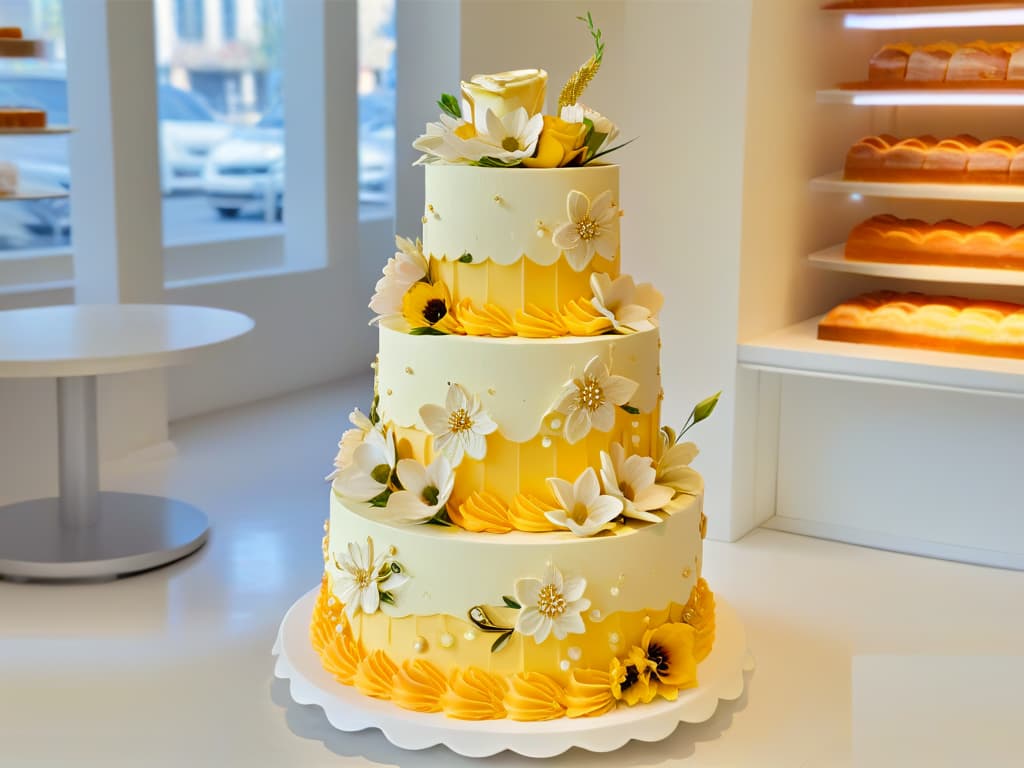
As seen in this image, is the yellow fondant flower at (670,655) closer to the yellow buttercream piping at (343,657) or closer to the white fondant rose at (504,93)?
the yellow buttercream piping at (343,657)

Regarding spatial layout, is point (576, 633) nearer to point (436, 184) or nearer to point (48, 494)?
point (436, 184)

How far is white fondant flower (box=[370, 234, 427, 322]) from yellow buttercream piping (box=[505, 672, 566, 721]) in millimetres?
820

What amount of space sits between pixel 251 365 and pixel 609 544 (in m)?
3.61

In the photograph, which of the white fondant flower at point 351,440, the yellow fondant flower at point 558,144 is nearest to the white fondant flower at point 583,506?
the white fondant flower at point 351,440

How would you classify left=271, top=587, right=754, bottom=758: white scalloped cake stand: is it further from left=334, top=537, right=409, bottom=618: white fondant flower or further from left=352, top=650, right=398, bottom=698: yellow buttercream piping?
left=334, top=537, right=409, bottom=618: white fondant flower

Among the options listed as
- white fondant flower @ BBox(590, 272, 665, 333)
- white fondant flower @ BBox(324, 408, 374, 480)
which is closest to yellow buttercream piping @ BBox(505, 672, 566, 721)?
white fondant flower @ BBox(324, 408, 374, 480)

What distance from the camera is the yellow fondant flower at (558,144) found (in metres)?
2.64

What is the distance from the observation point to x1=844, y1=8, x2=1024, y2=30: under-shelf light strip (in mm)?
3633

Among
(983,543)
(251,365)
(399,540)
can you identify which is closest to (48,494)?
(251,365)

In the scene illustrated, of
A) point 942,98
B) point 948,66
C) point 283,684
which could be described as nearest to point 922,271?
point 942,98

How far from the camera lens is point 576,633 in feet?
8.41

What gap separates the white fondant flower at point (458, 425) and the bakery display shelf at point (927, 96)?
1951 mm

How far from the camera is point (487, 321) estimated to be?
104 inches

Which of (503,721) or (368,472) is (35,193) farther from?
(503,721)
